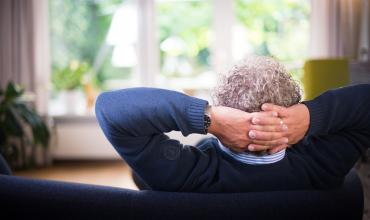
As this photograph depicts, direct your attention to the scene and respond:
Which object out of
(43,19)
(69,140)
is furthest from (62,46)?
(69,140)

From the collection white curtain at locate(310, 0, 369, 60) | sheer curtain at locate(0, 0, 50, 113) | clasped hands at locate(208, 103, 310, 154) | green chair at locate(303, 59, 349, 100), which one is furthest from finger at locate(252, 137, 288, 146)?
sheer curtain at locate(0, 0, 50, 113)

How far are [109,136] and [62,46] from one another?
3889mm

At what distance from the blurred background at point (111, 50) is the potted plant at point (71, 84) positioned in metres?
0.01

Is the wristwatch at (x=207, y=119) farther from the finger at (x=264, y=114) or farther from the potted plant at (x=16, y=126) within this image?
the potted plant at (x=16, y=126)

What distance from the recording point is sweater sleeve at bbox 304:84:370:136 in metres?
0.83

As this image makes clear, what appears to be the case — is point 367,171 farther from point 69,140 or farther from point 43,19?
point 43,19

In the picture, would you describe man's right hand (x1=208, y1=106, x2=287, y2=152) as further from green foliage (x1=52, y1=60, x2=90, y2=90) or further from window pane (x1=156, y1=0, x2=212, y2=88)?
green foliage (x1=52, y1=60, x2=90, y2=90)

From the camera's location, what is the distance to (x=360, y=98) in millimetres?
872

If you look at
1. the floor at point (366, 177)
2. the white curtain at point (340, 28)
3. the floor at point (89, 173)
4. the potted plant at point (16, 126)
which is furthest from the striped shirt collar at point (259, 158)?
the potted plant at point (16, 126)

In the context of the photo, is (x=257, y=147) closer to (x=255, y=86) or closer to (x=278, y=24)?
(x=255, y=86)

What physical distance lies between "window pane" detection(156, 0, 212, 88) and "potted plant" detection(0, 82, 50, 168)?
4.47 ft

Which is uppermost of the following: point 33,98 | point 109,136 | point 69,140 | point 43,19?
point 43,19

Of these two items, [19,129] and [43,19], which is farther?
[43,19]

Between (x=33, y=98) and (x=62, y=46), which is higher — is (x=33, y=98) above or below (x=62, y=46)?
below
